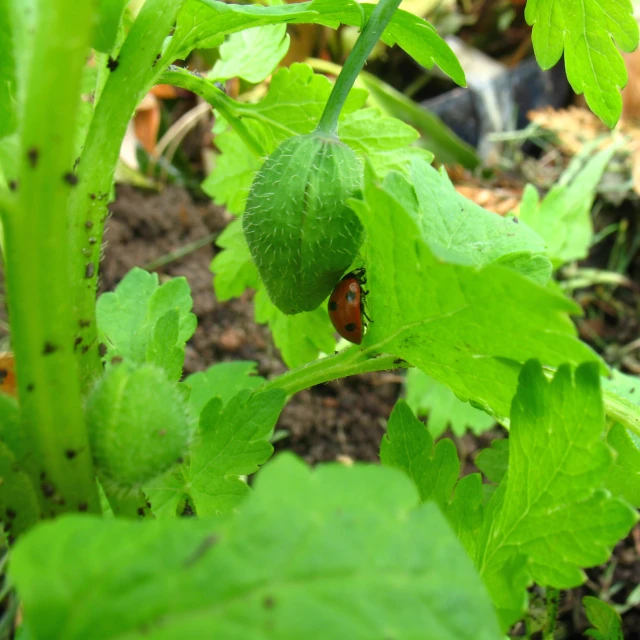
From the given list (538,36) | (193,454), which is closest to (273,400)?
(193,454)

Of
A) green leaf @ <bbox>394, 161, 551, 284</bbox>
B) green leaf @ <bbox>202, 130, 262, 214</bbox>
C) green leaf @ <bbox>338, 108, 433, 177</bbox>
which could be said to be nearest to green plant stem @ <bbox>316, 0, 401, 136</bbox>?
green leaf @ <bbox>394, 161, 551, 284</bbox>

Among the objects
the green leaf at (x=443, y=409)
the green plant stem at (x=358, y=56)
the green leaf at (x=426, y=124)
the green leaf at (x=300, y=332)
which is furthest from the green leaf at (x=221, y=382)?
the green leaf at (x=426, y=124)

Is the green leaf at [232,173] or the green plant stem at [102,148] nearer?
the green plant stem at [102,148]

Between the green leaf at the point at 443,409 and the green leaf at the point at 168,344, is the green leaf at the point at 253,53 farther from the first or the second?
the green leaf at the point at 443,409

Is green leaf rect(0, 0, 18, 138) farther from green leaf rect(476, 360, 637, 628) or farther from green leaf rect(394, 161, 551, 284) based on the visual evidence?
green leaf rect(476, 360, 637, 628)

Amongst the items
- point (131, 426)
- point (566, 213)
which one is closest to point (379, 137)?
point (131, 426)

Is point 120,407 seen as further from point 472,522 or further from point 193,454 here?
point 472,522
